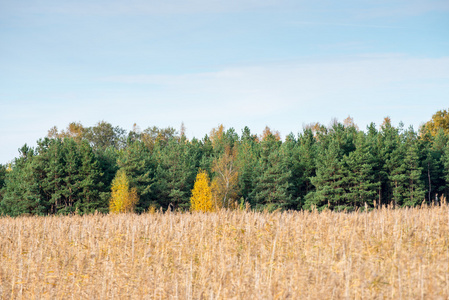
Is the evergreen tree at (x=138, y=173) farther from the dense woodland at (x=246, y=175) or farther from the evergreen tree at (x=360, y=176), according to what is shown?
the evergreen tree at (x=360, y=176)

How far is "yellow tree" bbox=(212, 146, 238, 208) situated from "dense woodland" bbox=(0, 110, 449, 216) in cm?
14

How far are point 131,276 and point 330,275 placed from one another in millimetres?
3682

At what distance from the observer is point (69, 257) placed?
10.1 m

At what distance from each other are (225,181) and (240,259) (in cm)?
4888

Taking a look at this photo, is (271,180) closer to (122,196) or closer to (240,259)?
(122,196)

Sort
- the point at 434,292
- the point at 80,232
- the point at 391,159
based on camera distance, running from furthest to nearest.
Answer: the point at 391,159 < the point at 80,232 < the point at 434,292

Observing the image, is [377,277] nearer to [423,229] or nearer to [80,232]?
[423,229]

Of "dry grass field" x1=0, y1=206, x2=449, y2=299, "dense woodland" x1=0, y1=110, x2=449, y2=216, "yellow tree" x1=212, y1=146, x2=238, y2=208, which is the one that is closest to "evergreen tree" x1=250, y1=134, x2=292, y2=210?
"dense woodland" x1=0, y1=110, x2=449, y2=216

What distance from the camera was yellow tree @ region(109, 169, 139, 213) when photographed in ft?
156

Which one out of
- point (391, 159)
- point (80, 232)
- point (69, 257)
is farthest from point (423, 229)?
point (391, 159)

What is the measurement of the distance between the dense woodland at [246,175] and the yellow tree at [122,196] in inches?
52.5

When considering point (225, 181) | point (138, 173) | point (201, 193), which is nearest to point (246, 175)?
point (225, 181)

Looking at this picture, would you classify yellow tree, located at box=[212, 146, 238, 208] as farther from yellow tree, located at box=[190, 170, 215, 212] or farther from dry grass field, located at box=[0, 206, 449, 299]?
dry grass field, located at box=[0, 206, 449, 299]

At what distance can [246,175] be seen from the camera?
60.8 meters
